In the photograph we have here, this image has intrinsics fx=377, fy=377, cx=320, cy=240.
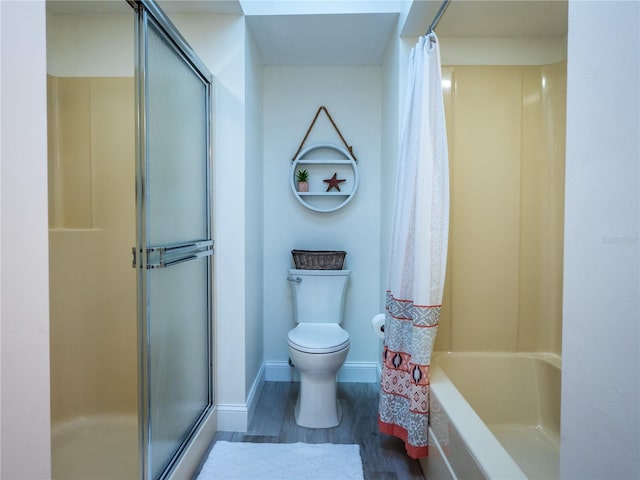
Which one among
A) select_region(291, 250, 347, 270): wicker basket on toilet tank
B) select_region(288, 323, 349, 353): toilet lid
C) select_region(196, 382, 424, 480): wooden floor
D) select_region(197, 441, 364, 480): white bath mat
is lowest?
select_region(196, 382, 424, 480): wooden floor

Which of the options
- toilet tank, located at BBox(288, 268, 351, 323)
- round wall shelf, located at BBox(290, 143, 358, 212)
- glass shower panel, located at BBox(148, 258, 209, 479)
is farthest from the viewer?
round wall shelf, located at BBox(290, 143, 358, 212)

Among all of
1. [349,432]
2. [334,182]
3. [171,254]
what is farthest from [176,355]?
[334,182]

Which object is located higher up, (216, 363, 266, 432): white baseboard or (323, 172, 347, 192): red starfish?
(323, 172, 347, 192): red starfish

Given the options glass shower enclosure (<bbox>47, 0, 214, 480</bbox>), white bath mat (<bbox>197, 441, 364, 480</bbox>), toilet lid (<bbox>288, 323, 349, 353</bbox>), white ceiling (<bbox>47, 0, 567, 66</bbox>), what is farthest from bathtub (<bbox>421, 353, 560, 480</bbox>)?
white ceiling (<bbox>47, 0, 567, 66</bbox>)

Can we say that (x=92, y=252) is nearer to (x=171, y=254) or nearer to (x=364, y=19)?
(x=171, y=254)

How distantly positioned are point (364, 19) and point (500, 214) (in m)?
1.35

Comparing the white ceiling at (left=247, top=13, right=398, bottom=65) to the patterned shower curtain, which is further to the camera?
the white ceiling at (left=247, top=13, right=398, bottom=65)

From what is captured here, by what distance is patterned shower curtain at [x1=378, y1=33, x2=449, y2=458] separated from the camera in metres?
1.61

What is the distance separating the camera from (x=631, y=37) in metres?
0.53

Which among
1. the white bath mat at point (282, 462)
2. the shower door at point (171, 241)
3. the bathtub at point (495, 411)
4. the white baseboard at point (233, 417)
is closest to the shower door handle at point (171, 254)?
the shower door at point (171, 241)

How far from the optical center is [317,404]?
2.18 metres

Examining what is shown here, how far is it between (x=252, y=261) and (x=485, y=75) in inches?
68.3

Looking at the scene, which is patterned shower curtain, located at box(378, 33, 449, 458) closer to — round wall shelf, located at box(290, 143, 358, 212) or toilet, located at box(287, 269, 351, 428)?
toilet, located at box(287, 269, 351, 428)

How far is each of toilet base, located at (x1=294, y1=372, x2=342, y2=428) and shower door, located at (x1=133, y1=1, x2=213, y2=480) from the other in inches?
21.2
